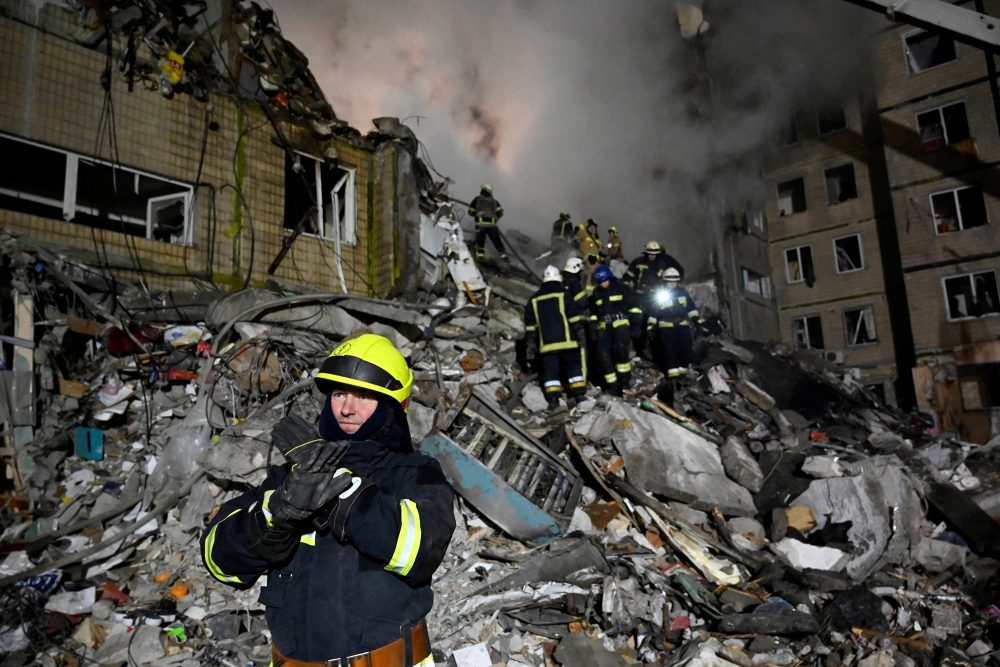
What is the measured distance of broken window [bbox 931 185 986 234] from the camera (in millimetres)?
16188

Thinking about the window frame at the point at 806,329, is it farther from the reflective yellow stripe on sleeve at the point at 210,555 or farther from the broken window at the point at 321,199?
the reflective yellow stripe on sleeve at the point at 210,555

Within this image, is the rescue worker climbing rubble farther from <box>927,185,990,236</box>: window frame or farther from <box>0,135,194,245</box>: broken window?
<box>927,185,990,236</box>: window frame

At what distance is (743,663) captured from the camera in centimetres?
387

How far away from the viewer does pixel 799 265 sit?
2059cm

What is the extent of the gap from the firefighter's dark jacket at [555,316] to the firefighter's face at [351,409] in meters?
5.72

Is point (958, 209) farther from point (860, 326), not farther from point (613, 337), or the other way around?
point (613, 337)

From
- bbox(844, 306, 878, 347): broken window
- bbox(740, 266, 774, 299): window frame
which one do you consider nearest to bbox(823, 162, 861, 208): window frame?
bbox(740, 266, 774, 299): window frame

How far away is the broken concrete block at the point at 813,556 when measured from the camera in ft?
17.9

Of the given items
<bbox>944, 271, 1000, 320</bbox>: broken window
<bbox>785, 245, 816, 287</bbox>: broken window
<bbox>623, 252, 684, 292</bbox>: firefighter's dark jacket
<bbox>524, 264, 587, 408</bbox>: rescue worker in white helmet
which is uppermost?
<bbox>785, 245, 816, 287</bbox>: broken window

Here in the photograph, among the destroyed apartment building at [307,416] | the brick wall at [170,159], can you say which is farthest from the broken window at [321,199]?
the brick wall at [170,159]

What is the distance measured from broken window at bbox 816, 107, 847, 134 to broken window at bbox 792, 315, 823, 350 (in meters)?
6.40

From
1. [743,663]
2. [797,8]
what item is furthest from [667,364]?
[797,8]

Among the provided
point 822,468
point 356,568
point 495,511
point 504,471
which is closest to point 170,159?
point 504,471

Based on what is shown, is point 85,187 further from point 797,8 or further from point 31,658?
point 797,8
